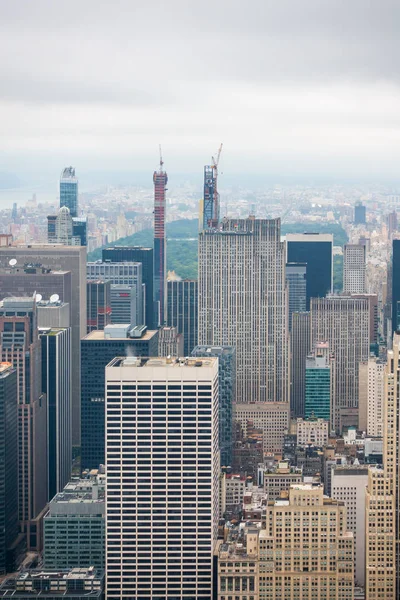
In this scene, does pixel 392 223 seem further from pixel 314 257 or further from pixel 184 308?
pixel 184 308

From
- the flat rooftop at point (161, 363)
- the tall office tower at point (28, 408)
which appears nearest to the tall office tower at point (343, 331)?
the tall office tower at point (28, 408)

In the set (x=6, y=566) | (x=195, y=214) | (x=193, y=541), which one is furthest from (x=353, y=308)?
(x=193, y=541)

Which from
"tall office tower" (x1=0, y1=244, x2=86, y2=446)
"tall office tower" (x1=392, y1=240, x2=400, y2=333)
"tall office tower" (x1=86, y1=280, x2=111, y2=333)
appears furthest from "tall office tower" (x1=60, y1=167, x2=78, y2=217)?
"tall office tower" (x1=392, y1=240, x2=400, y2=333)

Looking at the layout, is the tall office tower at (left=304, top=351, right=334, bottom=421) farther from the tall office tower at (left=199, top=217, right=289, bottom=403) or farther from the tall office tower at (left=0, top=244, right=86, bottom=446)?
the tall office tower at (left=0, top=244, right=86, bottom=446)

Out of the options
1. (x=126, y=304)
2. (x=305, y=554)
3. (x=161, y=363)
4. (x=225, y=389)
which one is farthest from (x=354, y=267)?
(x=305, y=554)

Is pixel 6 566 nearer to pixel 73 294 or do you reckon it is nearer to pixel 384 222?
pixel 73 294

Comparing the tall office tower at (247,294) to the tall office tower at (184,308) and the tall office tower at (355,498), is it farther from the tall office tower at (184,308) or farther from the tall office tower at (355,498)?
the tall office tower at (355,498)
